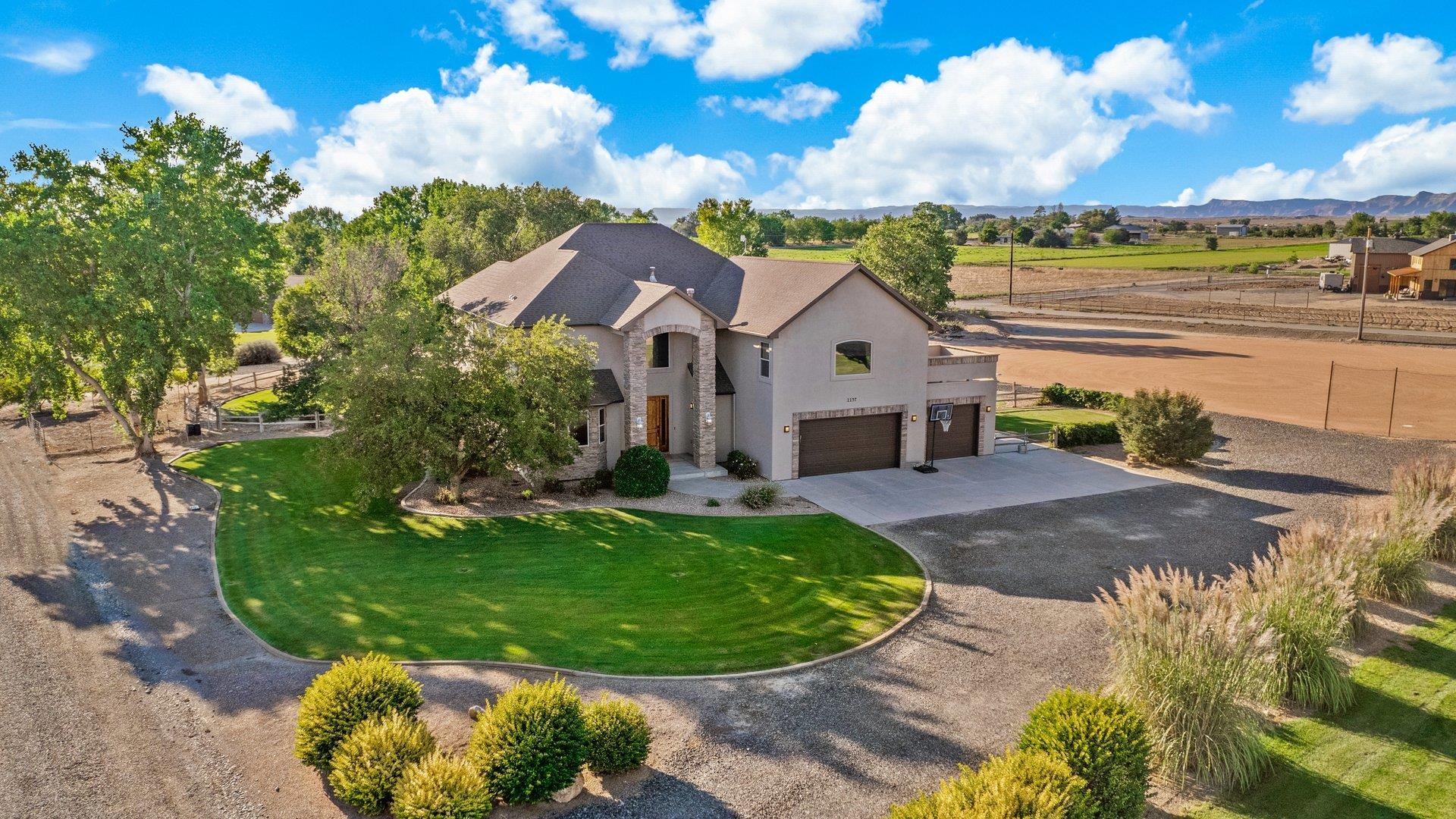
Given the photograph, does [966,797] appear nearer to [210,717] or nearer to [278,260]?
[210,717]

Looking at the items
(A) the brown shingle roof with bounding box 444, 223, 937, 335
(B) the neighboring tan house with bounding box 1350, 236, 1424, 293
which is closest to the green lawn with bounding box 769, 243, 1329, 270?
(B) the neighboring tan house with bounding box 1350, 236, 1424, 293

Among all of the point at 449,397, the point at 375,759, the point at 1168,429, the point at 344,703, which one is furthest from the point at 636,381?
the point at 1168,429

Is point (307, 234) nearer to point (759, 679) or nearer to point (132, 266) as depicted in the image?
point (132, 266)

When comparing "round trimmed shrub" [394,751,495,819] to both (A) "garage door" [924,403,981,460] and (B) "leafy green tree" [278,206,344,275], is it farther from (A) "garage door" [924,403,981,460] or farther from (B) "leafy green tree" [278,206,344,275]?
(B) "leafy green tree" [278,206,344,275]

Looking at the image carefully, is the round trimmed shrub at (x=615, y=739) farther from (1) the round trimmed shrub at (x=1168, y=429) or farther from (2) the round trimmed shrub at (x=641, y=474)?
(1) the round trimmed shrub at (x=1168, y=429)

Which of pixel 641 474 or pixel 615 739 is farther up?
pixel 641 474

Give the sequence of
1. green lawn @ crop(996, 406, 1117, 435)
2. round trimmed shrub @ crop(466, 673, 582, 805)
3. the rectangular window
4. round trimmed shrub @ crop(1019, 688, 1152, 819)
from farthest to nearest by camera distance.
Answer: green lawn @ crop(996, 406, 1117, 435)
the rectangular window
round trimmed shrub @ crop(466, 673, 582, 805)
round trimmed shrub @ crop(1019, 688, 1152, 819)

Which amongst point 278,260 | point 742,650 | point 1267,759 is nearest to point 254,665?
point 742,650
